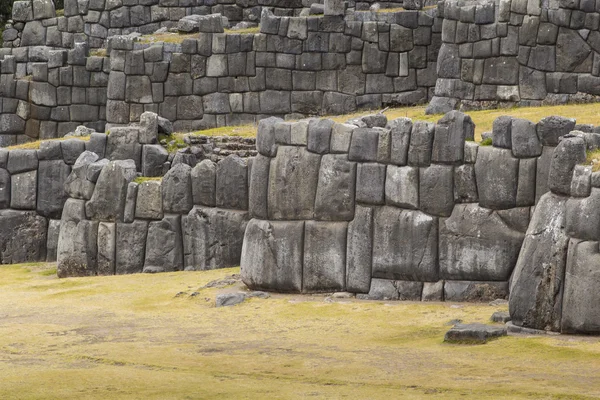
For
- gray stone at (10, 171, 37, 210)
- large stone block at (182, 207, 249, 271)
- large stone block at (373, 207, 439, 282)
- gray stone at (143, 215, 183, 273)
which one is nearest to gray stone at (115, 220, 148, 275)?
gray stone at (143, 215, 183, 273)

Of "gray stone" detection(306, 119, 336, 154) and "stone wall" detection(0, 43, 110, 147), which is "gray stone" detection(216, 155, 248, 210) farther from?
"stone wall" detection(0, 43, 110, 147)

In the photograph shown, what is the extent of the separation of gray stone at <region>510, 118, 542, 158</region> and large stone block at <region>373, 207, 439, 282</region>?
1.63 metres

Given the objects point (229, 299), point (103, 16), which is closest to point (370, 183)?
point (229, 299)

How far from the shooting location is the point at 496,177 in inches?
740

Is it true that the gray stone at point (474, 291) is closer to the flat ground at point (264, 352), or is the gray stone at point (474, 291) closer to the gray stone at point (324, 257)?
the flat ground at point (264, 352)

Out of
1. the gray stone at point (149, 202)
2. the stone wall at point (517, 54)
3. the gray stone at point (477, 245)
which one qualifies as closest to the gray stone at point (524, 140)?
the gray stone at point (477, 245)

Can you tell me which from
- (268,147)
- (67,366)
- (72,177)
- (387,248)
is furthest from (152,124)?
(67,366)

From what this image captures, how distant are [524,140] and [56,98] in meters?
21.3

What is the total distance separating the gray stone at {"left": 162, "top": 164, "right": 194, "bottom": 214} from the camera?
23484 mm

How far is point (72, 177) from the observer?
2464 cm

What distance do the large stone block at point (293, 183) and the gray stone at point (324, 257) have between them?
0.97ft

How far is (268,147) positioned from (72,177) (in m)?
5.43

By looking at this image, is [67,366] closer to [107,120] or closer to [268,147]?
[268,147]

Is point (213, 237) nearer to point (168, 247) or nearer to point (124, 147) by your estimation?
point (168, 247)
